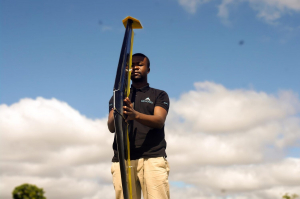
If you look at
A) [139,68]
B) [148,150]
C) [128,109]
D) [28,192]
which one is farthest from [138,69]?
[28,192]

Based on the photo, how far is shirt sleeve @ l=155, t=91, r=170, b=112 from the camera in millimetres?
5617

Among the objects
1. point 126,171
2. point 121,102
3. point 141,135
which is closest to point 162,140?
point 141,135

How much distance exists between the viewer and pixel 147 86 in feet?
19.4

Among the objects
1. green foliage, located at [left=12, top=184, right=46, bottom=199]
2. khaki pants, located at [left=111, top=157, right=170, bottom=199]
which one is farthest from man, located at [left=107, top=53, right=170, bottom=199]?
green foliage, located at [left=12, top=184, right=46, bottom=199]

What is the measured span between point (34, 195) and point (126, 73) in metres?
2.93

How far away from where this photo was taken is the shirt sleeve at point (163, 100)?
5617 millimetres

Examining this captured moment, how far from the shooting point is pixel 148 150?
5305 millimetres

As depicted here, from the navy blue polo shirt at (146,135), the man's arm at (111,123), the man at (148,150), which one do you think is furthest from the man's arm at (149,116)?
the man's arm at (111,123)

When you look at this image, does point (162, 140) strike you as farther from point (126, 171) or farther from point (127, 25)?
point (127, 25)

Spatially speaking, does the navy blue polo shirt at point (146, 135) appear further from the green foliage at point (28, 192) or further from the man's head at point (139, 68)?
the green foliage at point (28, 192)

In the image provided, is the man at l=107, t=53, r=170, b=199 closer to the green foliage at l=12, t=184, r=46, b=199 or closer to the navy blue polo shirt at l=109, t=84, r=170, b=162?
the navy blue polo shirt at l=109, t=84, r=170, b=162

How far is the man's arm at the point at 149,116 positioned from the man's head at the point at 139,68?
66 cm

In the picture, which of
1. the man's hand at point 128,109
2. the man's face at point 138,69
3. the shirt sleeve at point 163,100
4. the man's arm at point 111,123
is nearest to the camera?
the man's hand at point 128,109

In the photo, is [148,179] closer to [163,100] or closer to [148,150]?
[148,150]
